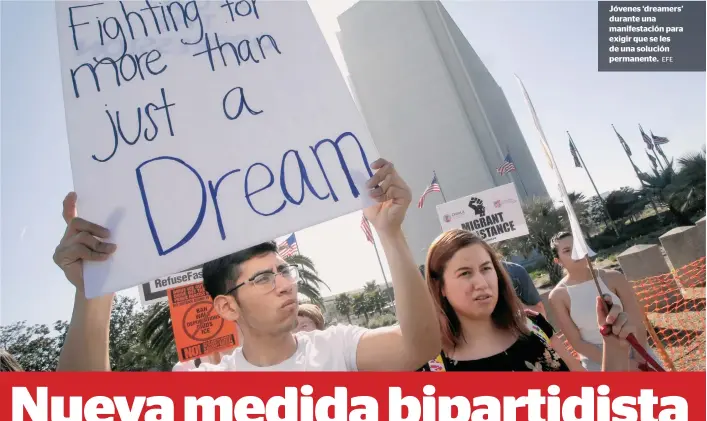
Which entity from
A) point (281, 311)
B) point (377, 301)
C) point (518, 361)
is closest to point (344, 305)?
point (377, 301)

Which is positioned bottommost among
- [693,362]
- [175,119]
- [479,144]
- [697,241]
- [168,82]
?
[693,362]

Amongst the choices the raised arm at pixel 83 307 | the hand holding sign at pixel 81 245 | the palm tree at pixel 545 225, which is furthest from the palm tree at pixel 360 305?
the hand holding sign at pixel 81 245

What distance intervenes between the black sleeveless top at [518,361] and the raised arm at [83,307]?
3.48 ft

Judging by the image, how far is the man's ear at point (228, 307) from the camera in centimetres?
136

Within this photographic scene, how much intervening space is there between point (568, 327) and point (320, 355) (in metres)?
2.12

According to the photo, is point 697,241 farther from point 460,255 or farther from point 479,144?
point 479,144

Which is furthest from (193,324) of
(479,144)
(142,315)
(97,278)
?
(479,144)

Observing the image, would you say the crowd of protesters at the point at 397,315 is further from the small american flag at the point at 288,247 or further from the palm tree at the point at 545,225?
the palm tree at the point at 545,225

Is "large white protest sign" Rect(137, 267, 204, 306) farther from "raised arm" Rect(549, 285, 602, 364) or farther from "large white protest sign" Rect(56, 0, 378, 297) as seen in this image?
"raised arm" Rect(549, 285, 602, 364)

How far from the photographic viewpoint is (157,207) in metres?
1.21

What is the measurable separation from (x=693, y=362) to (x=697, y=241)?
3.51 meters

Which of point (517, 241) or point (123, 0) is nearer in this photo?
point (123, 0)

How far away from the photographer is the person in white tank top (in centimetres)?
→ 260

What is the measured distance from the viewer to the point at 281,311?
1.29 m
